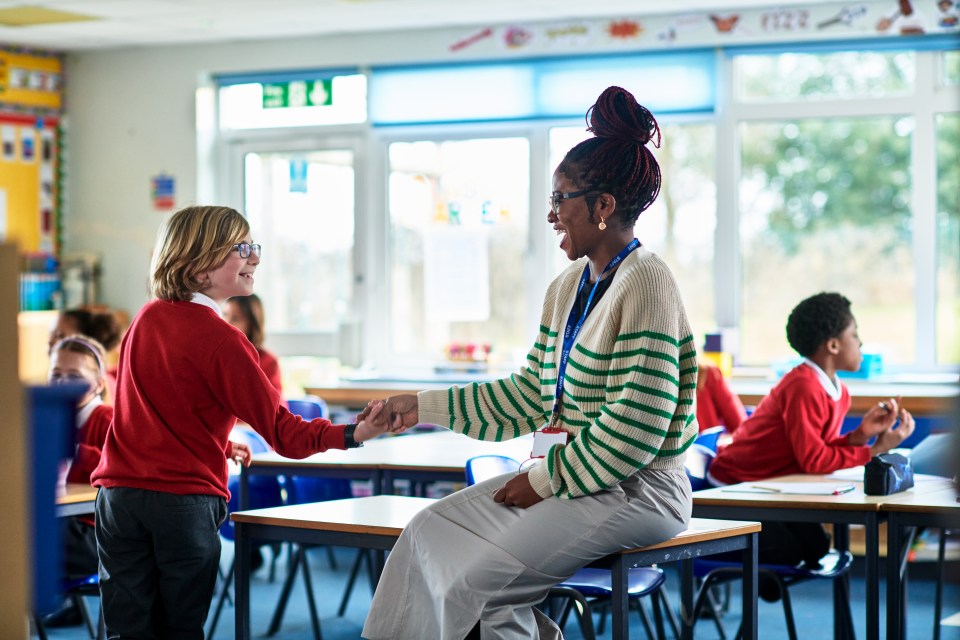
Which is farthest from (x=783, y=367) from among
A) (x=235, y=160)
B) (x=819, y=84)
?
(x=235, y=160)

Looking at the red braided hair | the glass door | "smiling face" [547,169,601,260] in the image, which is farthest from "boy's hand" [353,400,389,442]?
the glass door

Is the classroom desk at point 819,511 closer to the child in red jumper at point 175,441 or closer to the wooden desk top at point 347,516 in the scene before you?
the wooden desk top at point 347,516

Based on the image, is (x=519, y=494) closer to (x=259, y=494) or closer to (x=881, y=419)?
(x=881, y=419)

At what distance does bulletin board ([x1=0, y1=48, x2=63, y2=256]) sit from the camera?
7117mm

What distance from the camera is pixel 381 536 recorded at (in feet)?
8.47

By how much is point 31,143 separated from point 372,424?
535 centimetres

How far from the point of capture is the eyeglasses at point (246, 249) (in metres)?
2.68

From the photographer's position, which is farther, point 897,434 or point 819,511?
point 897,434

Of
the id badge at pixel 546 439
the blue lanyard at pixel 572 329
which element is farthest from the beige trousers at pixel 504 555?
the blue lanyard at pixel 572 329

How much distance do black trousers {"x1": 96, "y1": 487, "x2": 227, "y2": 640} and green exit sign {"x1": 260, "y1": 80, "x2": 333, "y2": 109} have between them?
4.70 meters

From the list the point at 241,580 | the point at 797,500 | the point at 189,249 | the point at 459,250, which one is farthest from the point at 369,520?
the point at 459,250

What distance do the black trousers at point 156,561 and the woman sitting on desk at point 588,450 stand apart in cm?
43

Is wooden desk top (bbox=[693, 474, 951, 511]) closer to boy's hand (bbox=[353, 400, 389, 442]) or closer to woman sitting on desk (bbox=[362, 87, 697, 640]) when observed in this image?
woman sitting on desk (bbox=[362, 87, 697, 640])

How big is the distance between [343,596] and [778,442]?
2111mm
